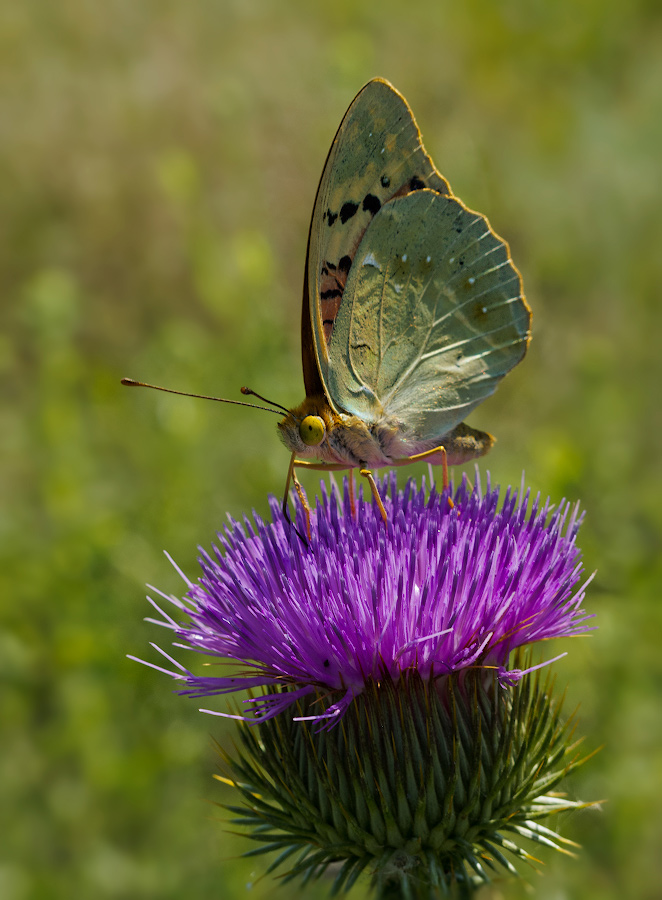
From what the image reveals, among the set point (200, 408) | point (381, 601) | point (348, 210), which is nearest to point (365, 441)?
point (381, 601)

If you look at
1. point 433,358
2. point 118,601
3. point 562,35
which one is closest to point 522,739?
point 433,358

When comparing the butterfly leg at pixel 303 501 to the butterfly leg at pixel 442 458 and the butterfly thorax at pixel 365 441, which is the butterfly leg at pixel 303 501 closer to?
the butterfly thorax at pixel 365 441

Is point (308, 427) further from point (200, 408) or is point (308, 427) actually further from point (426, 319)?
point (200, 408)

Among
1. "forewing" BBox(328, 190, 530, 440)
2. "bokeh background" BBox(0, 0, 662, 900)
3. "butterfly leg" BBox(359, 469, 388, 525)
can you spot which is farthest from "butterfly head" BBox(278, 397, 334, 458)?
"bokeh background" BBox(0, 0, 662, 900)

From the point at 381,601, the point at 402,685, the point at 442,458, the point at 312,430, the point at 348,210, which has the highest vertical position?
the point at 348,210

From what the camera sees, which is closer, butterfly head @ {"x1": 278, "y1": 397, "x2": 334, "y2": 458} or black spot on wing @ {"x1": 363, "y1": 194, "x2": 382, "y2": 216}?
butterfly head @ {"x1": 278, "y1": 397, "x2": 334, "y2": 458}

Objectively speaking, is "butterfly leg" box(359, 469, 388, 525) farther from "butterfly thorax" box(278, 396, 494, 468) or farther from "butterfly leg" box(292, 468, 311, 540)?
"butterfly leg" box(292, 468, 311, 540)

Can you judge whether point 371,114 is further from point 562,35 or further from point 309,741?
point 562,35
